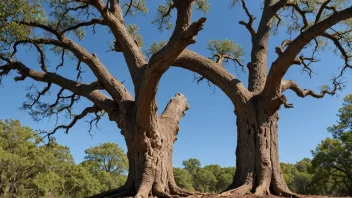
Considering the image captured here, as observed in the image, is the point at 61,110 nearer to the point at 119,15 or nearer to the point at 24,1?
the point at 119,15

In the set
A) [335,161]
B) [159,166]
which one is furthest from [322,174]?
[159,166]

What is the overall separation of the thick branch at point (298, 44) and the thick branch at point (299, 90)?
1.42m

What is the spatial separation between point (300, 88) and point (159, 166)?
4.80m

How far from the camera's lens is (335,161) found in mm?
25500

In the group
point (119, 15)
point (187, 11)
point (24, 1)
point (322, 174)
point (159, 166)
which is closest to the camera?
point (187, 11)

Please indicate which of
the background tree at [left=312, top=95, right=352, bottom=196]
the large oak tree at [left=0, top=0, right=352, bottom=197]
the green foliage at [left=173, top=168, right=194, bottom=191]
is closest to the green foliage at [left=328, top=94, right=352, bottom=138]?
the background tree at [left=312, top=95, right=352, bottom=196]

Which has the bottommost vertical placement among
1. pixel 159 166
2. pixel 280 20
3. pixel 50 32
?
pixel 159 166

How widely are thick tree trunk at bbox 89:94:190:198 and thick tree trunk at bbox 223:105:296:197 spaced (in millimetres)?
1401

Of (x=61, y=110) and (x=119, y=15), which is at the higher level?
(x=119, y=15)

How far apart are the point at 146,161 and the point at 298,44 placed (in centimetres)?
381

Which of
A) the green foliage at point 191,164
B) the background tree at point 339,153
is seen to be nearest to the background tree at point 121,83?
the background tree at point 339,153

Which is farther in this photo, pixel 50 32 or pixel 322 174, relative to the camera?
pixel 322 174

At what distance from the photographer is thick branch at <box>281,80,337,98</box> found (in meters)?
8.12

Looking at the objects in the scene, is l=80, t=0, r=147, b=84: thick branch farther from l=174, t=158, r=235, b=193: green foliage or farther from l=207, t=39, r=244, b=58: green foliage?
l=174, t=158, r=235, b=193: green foliage
